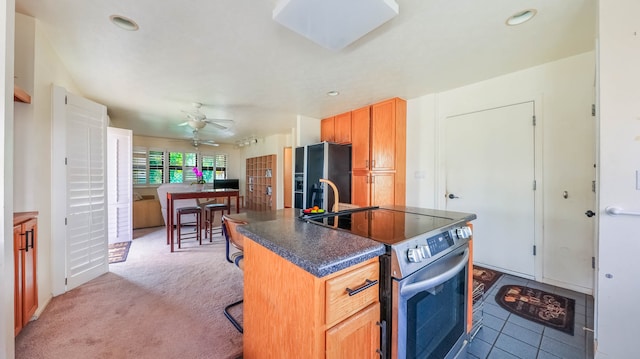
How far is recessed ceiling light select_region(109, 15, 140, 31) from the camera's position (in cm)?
164

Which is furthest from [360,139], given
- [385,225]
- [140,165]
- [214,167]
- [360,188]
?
[140,165]

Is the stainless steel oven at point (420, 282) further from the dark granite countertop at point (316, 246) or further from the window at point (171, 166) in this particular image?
the window at point (171, 166)

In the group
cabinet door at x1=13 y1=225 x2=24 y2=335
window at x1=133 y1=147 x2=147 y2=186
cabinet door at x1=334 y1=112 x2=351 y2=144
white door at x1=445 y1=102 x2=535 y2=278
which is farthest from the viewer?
window at x1=133 y1=147 x2=147 y2=186

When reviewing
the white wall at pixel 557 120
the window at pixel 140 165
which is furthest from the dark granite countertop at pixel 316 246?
the window at pixel 140 165

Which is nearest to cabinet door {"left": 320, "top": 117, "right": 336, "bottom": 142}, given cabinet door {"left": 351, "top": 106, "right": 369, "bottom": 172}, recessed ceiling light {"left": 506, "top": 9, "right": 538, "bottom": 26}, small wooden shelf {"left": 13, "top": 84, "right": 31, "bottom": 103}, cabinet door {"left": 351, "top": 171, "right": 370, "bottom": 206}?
cabinet door {"left": 351, "top": 106, "right": 369, "bottom": 172}

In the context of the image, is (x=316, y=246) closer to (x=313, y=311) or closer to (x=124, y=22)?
(x=313, y=311)

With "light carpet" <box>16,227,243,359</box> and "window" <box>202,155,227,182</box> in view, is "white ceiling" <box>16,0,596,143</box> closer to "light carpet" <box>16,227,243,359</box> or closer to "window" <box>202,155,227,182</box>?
"light carpet" <box>16,227,243,359</box>

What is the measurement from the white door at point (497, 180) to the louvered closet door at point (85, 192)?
13.5ft

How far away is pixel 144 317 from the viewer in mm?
1853

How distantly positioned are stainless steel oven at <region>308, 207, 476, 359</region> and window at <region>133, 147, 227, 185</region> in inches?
284

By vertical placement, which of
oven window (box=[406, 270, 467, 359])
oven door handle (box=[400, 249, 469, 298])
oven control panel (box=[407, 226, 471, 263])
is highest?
oven control panel (box=[407, 226, 471, 263])

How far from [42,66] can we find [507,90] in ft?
14.3

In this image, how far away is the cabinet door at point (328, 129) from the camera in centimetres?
432

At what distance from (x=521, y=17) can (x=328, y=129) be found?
9.98 feet
